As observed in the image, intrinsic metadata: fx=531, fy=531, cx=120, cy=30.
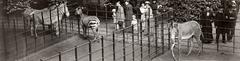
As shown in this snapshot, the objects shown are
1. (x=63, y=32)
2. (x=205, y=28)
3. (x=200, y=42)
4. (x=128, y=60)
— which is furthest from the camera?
(x=63, y=32)

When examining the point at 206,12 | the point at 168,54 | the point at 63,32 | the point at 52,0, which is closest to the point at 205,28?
the point at 206,12

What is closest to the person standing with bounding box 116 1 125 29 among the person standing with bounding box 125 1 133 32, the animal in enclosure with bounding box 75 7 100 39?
the person standing with bounding box 125 1 133 32

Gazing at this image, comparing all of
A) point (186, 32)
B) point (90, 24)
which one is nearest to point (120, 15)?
point (90, 24)

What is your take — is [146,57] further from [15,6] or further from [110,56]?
[15,6]

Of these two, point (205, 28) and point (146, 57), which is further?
point (205, 28)

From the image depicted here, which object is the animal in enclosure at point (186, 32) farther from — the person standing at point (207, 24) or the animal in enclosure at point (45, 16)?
the animal in enclosure at point (45, 16)

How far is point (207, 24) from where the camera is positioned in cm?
1460

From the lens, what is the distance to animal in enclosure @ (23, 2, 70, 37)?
50.8 feet

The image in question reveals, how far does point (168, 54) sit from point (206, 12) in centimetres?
193

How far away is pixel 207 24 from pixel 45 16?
485 centimetres

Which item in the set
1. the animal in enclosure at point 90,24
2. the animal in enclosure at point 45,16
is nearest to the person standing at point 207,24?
the animal in enclosure at point 90,24

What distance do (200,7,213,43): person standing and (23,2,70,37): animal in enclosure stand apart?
422 centimetres

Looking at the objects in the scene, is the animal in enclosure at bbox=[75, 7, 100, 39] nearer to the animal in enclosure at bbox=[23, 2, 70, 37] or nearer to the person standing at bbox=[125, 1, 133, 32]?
the animal in enclosure at bbox=[23, 2, 70, 37]

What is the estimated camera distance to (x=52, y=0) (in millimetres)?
18172
